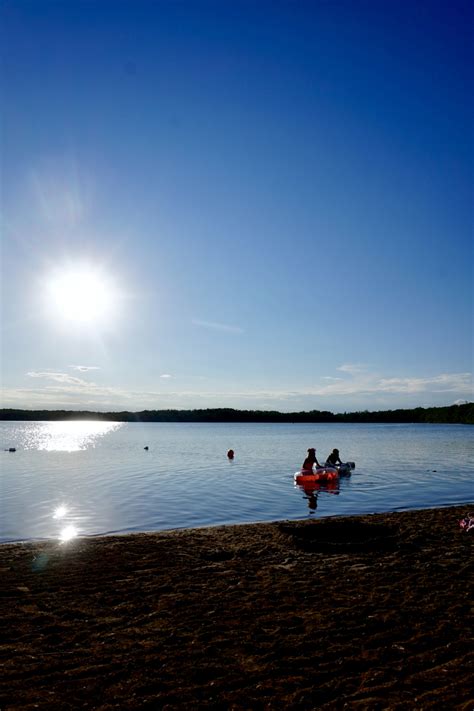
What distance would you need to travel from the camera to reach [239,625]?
319 inches

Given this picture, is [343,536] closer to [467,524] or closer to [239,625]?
[467,524]

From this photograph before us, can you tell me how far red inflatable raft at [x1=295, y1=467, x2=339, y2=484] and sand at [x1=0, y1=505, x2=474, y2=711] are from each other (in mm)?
14543

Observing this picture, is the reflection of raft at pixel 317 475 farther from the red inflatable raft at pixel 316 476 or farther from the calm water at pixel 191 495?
the calm water at pixel 191 495

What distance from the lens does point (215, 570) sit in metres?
11.5

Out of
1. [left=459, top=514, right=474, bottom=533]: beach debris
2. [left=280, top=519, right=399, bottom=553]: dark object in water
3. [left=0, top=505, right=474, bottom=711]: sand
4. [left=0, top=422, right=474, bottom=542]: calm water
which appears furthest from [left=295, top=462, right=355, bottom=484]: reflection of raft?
[left=0, top=505, right=474, bottom=711]: sand

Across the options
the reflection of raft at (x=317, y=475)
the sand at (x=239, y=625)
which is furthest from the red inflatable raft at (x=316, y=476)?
the sand at (x=239, y=625)

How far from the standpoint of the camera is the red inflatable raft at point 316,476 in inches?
1128

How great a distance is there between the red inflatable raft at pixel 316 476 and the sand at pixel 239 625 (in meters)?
14.5

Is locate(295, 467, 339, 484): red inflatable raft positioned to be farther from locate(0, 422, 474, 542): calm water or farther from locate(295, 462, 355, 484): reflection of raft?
locate(0, 422, 474, 542): calm water

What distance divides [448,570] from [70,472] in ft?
110

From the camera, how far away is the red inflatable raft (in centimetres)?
2866

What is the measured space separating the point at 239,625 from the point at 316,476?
21.2 m

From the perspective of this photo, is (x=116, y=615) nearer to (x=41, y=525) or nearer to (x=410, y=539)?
(x=410, y=539)

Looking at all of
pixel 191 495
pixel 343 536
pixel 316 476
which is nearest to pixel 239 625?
pixel 343 536
